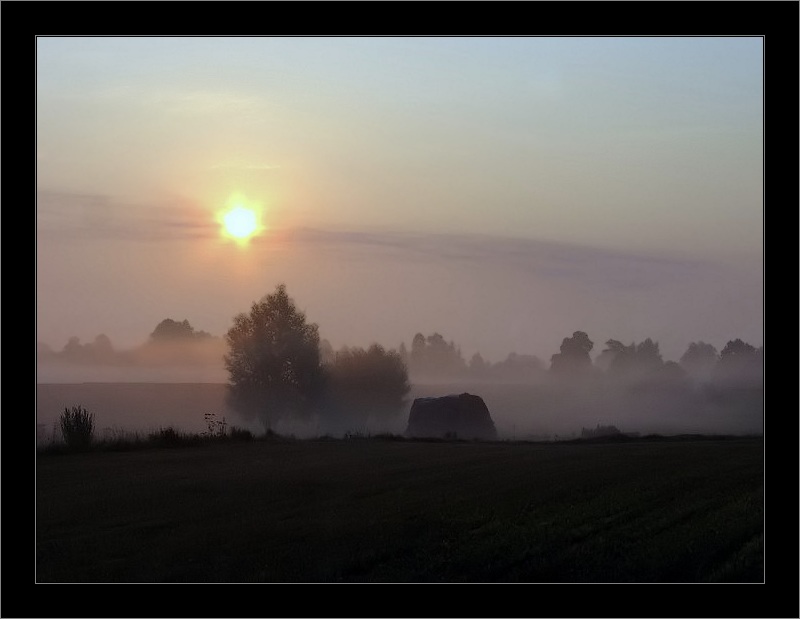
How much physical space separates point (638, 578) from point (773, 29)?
508cm

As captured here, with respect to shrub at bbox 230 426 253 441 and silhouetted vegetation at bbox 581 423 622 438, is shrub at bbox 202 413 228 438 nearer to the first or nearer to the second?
shrub at bbox 230 426 253 441

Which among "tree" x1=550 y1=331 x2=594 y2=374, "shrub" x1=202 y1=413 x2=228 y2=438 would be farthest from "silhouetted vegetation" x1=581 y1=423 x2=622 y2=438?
"shrub" x1=202 y1=413 x2=228 y2=438

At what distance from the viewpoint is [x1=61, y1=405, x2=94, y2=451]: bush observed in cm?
1470

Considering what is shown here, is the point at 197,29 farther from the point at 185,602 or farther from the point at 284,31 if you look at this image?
the point at 185,602

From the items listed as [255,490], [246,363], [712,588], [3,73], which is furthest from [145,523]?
[246,363]

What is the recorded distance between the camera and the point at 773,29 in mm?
7672

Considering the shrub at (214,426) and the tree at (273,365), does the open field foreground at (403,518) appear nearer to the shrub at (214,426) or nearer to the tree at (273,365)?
the shrub at (214,426)

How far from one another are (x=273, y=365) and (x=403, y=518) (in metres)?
15.2

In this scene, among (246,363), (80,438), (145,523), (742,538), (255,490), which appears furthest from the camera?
(246,363)

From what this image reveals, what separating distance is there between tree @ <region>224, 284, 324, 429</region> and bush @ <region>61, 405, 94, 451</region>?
4.34 metres

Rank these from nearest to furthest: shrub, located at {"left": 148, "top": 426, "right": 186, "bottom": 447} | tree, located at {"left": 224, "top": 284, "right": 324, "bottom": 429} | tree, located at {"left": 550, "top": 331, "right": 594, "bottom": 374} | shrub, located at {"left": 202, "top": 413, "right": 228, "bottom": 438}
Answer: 1. tree, located at {"left": 550, "top": 331, "right": 594, "bottom": 374}
2. shrub, located at {"left": 148, "top": 426, "right": 186, "bottom": 447}
3. shrub, located at {"left": 202, "top": 413, "right": 228, "bottom": 438}
4. tree, located at {"left": 224, "top": 284, "right": 324, "bottom": 429}

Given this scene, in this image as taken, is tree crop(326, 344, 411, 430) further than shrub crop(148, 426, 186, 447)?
Yes

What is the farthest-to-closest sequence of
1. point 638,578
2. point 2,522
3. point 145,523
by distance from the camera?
point 145,523
point 638,578
point 2,522

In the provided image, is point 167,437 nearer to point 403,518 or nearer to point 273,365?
point 403,518
